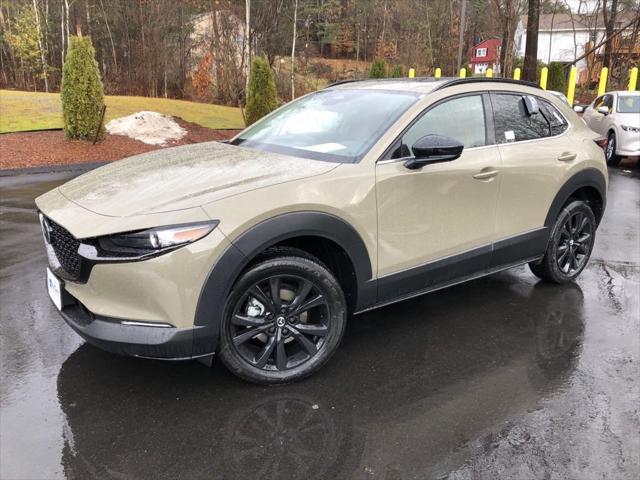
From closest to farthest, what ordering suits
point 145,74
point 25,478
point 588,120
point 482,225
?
point 25,478 → point 482,225 → point 588,120 → point 145,74

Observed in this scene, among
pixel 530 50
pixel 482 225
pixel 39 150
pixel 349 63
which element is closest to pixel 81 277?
pixel 482 225

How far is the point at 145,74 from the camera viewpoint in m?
26.8

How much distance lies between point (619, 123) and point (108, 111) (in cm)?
1438

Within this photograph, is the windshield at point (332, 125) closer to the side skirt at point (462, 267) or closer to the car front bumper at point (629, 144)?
the side skirt at point (462, 267)

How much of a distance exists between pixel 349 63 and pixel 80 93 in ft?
92.0

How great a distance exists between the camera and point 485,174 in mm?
3879

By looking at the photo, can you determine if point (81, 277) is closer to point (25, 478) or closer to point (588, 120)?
point (25, 478)

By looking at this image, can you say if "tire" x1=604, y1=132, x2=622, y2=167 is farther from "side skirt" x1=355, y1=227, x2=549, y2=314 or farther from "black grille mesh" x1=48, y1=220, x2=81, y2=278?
"black grille mesh" x1=48, y1=220, x2=81, y2=278

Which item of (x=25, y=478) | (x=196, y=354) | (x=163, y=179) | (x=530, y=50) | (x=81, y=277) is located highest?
(x=530, y=50)

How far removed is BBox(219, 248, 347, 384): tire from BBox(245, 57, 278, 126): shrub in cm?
1263

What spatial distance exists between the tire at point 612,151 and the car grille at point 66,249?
460 inches

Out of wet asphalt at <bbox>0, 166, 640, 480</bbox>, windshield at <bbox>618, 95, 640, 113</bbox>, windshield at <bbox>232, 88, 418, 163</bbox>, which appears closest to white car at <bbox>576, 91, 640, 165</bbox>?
windshield at <bbox>618, 95, 640, 113</bbox>

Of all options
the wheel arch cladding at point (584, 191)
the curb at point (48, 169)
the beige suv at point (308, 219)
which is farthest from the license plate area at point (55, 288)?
the curb at point (48, 169)

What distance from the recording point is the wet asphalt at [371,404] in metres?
2.59
